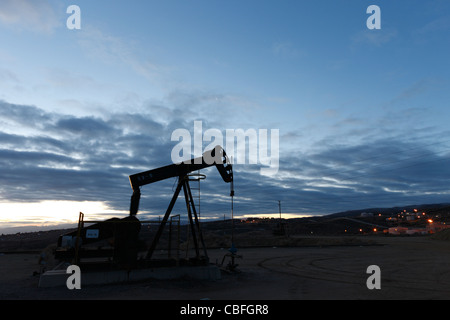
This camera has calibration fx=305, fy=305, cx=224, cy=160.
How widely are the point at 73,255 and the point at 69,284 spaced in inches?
52.0

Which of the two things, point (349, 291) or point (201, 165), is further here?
point (201, 165)

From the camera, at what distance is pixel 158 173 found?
12.7 metres

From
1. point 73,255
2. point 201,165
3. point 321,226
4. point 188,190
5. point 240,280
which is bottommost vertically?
point 321,226

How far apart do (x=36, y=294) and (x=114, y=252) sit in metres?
2.54

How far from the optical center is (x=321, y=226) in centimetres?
8488

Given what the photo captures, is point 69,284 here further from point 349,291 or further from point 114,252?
point 349,291

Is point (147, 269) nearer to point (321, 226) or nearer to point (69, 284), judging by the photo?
point (69, 284)

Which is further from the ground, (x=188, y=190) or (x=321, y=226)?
(x=188, y=190)

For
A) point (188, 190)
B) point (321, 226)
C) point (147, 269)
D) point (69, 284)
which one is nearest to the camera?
point (69, 284)

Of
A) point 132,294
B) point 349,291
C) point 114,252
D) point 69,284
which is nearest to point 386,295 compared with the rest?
point 349,291
